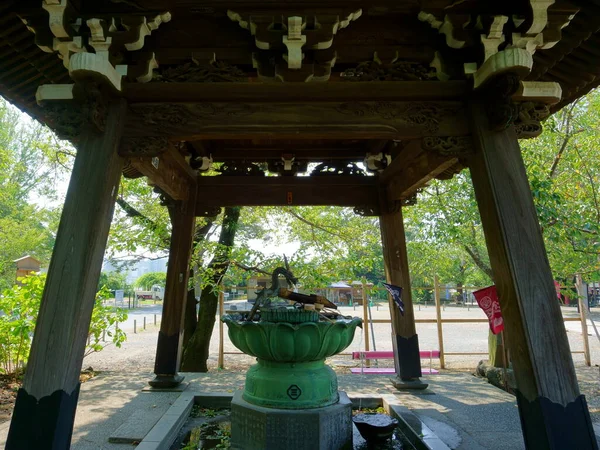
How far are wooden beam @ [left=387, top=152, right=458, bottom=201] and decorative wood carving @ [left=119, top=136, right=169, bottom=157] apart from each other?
8.75ft

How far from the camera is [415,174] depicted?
5.07m

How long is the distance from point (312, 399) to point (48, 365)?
2000mm

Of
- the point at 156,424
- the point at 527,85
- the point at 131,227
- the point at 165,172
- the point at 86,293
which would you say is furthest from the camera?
the point at 131,227

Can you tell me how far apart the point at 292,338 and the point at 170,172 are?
3035mm

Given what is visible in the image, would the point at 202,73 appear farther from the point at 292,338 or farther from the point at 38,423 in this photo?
the point at 38,423

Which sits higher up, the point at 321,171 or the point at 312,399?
the point at 321,171

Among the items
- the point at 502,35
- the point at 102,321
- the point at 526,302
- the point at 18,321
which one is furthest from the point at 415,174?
the point at 18,321

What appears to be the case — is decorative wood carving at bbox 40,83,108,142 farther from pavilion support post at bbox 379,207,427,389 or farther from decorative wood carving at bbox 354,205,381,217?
pavilion support post at bbox 379,207,427,389

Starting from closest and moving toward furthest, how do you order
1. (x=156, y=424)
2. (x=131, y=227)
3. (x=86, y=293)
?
1. (x=86, y=293)
2. (x=156, y=424)
3. (x=131, y=227)

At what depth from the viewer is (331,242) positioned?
400 inches

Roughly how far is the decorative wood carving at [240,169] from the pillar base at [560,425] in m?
4.94

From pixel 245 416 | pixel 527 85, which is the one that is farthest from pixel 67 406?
pixel 527 85

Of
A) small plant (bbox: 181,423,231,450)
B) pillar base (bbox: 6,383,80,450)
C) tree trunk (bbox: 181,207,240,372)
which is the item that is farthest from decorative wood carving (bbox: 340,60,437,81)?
tree trunk (bbox: 181,207,240,372)

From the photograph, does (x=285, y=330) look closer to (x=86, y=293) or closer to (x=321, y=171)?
(x=86, y=293)
